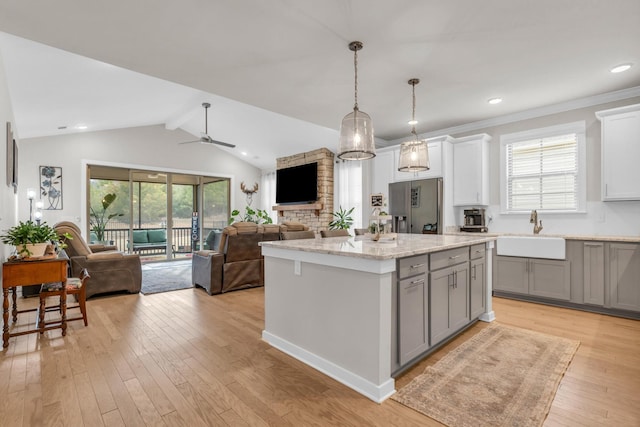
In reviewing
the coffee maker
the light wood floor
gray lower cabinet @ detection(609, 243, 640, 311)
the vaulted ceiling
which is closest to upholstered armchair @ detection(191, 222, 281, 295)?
the light wood floor

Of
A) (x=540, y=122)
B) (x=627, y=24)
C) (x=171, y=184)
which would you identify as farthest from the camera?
(x=171, y=184)

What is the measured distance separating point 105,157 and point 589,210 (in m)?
9.04

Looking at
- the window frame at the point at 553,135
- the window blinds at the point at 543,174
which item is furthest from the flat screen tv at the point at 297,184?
the window blinds at the point at 543,174

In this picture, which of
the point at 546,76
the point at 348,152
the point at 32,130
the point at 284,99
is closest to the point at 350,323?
the point at 348,152

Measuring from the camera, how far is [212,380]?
2.13m

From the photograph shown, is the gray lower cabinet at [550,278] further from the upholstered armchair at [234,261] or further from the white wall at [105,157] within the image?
the white wall at [105,157]

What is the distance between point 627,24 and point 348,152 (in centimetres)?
235

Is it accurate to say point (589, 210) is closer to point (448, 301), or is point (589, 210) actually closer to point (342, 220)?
point (448, 301)

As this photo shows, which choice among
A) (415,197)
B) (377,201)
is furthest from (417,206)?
(377,201)

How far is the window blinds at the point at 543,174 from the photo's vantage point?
13.6 feet

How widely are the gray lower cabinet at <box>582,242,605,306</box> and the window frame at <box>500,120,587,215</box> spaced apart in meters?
0.67

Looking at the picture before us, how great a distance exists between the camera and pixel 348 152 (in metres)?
2.71

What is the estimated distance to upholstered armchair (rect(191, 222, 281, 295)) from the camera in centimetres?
448

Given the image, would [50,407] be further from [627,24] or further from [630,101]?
[630,101]
